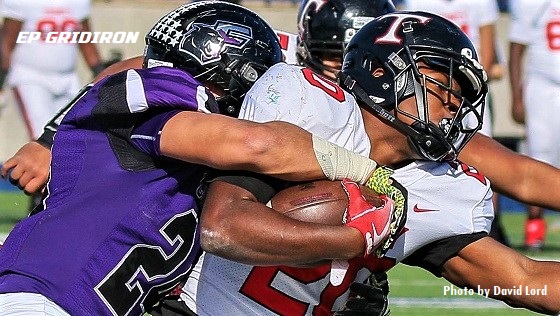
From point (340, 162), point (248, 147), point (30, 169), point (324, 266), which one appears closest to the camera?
point (248, 147)

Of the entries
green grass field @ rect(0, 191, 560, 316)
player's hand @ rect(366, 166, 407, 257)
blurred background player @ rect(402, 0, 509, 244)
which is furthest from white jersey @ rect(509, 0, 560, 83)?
player's hand @ rect(366, 166, 407, 257)

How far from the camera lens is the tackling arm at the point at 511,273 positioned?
3371mm

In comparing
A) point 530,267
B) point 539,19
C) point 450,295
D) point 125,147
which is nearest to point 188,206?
point 125,147

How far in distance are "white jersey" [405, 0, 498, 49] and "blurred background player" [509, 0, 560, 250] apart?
32 centimetres

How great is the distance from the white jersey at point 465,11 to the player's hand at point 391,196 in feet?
17.8

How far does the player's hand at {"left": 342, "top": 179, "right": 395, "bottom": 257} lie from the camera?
9.08 feet

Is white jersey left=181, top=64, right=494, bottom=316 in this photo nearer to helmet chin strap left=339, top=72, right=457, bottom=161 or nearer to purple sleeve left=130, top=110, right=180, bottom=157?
helmet chin strap left=339, top=72, right=457, bottom=161

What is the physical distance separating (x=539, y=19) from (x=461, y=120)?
17.8 ft

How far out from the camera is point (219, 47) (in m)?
3.28

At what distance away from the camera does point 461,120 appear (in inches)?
130

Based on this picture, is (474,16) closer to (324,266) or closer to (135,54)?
(135,54)

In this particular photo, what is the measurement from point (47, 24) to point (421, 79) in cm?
564

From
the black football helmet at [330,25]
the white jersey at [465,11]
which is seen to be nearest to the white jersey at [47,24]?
the white jersey at [465,11]

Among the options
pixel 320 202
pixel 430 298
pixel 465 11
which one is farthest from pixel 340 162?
pixel 465 11
